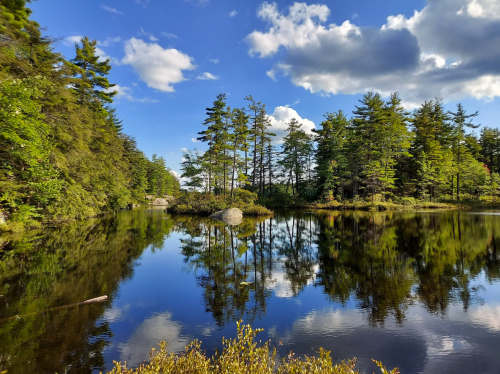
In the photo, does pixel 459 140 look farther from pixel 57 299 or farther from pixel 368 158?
pixel 57 299

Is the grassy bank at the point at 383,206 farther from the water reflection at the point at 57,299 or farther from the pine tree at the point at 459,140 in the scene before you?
the water reflection at the point at 57,299

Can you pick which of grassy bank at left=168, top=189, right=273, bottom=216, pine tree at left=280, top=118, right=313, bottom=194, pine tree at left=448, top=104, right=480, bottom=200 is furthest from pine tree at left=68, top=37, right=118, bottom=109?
pine tree at left=448, top=104, right=480, bottom=200

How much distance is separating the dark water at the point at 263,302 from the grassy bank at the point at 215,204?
20699 mm

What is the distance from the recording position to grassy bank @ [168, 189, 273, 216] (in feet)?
115

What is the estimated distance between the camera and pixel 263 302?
741cm

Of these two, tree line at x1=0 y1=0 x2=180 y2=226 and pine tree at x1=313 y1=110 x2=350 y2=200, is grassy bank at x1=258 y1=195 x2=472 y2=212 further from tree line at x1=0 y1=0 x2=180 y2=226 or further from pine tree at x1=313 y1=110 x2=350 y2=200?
tree line at x1=0 y1=0 x2=180 y2=226

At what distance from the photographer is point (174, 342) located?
5305 millimetres

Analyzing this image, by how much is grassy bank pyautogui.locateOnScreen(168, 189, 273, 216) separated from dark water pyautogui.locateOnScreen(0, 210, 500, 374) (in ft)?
67.9

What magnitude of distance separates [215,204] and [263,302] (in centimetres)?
2880

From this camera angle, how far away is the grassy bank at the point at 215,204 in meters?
35.2

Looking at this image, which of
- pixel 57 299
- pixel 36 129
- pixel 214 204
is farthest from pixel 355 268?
pixel 214 204

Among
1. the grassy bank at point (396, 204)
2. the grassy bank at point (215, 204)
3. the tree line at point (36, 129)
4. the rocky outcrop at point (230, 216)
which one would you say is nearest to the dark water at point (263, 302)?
the tree line at point (36, 129)

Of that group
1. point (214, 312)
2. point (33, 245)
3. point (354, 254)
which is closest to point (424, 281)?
point (354, 254)

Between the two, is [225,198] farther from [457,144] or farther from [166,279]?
[457,144]
